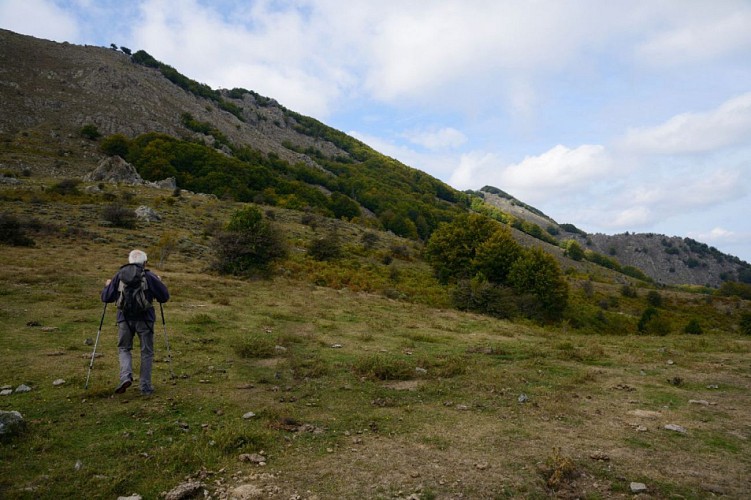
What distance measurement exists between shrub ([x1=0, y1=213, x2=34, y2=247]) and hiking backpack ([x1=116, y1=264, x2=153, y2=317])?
80.9 feet

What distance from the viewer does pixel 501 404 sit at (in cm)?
764

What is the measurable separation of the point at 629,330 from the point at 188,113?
337 ft

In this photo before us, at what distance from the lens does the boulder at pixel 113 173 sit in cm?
5628

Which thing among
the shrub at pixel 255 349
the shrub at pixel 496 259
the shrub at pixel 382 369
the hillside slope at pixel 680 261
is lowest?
the shrub at pixel 255 349

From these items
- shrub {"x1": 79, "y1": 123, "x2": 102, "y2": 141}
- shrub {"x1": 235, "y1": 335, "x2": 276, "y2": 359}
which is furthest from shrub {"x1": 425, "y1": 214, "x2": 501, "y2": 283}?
shrub {"x1": 79, "y1": 123, "x2": 102, "y2": 141}

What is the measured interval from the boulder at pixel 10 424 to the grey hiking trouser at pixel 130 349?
1.67 meters

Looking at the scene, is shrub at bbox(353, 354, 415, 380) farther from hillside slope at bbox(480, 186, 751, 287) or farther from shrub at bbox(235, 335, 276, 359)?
hillside slope at bbox(480, 186, 751, 287)

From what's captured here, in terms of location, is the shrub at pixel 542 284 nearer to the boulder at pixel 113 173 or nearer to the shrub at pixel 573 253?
the boulder at pixel 113 173

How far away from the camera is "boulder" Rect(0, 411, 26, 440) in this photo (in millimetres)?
5076

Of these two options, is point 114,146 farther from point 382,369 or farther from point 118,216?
point 382,369

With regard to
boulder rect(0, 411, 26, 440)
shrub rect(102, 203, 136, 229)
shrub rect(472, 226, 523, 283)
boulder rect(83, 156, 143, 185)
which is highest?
boulder rect(83, 156, 143, 185)

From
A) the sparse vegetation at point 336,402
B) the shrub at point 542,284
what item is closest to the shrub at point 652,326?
the shrub at point 542,284

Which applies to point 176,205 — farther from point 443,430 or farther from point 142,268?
point 443,430

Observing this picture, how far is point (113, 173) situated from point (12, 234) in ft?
119
